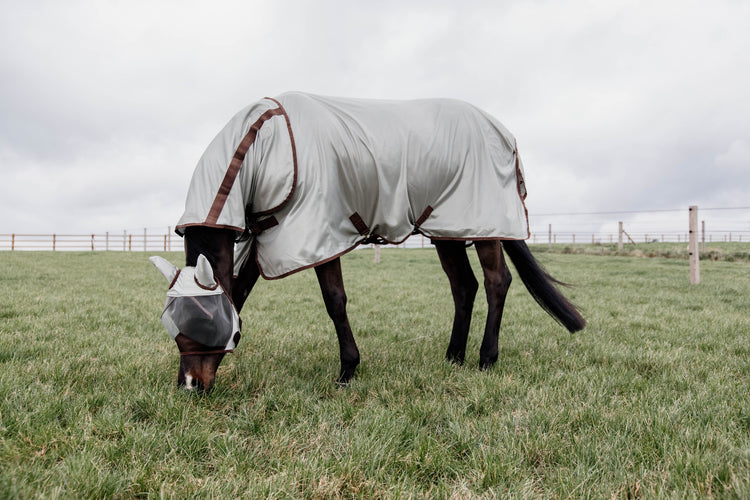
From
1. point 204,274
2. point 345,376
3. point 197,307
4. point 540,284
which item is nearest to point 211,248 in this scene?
point 204,274

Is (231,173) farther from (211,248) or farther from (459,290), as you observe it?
(459,290)

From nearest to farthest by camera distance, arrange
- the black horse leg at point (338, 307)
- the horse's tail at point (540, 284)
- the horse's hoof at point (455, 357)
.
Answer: the black horse leg at point (338, 307)
the horse's hoof at point (455, 357)
the horse's tail at point (540, 284)

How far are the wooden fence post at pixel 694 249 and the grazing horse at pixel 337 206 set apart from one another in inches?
320

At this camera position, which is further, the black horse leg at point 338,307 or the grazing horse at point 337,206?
the black horse leg at point 338,307

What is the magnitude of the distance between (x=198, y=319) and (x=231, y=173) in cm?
86

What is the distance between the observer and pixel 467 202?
341 centimetres

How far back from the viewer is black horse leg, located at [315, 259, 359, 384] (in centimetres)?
288

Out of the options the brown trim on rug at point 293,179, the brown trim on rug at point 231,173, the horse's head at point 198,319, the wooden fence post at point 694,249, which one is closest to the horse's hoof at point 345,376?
the horse's head at point 198,319

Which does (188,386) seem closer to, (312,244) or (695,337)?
(312,244)

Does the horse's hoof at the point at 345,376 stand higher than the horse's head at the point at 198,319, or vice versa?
the horse's head at the point at 198,319

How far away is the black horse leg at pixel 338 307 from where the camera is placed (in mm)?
2875

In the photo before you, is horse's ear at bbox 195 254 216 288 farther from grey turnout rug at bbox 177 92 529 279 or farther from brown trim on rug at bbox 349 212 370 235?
brown trim on rug at bbox 349 212 370 235

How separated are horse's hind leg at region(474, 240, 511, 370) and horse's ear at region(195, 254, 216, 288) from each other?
2.06 m

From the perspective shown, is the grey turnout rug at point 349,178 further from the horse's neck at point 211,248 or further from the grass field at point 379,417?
the grass field at point 379,417
